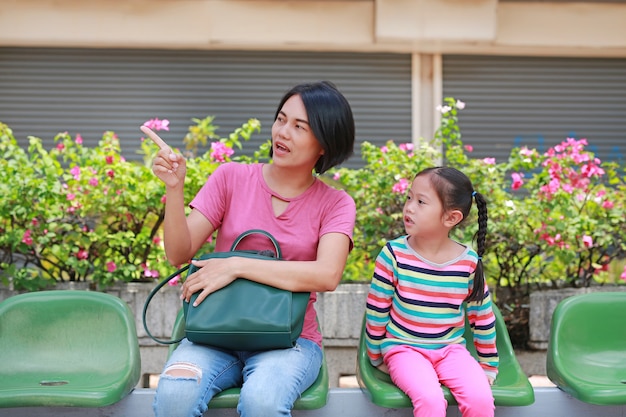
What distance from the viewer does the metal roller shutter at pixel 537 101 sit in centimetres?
848

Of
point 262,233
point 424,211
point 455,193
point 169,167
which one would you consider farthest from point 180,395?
Result: point 455,193

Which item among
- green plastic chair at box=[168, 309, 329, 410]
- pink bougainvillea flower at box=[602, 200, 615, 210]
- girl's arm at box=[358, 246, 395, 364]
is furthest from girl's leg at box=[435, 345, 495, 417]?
pink bougainvillea flower at box=[602, 200, 615, 210]

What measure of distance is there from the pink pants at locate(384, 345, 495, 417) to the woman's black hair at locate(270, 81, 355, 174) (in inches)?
30.9

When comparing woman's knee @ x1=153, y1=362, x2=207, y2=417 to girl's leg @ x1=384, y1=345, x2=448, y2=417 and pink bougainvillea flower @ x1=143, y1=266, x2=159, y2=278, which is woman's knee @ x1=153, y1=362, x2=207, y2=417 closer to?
girl's leg @ x1=384, y1=345, x2=448, y2=417

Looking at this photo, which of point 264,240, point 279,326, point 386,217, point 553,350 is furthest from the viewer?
point 386,217

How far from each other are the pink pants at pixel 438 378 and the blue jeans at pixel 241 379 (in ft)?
1.01

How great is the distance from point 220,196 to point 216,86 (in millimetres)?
5519

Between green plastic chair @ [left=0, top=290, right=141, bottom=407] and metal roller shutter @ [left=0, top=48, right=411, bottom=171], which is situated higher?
metal roller shutter @ [left=0, top=48, right=411, bottom=171]

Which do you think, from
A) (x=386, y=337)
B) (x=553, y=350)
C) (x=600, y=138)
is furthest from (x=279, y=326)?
(x=600, y=138)

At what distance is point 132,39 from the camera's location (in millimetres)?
8086

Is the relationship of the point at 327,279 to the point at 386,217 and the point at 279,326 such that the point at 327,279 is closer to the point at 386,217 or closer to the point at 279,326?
the point at 279,326

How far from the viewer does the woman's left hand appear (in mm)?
2699

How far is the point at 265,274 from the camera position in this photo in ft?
8.95

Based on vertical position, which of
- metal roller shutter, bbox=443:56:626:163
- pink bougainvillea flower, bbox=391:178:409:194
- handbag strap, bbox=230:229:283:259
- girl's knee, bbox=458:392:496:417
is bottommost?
girl's knee, bbox=458:392:496:417
